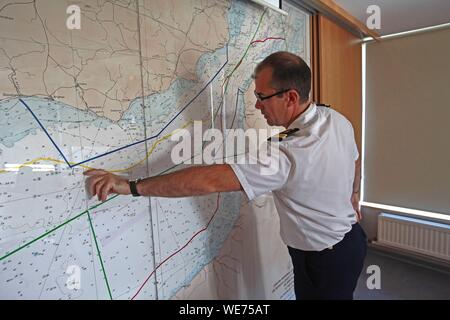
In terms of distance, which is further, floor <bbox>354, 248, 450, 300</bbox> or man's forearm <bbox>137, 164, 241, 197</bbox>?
floor <bbox>354, 248, 450, 300</bbox>

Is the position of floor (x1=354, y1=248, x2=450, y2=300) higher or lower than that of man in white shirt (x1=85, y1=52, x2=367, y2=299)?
lower

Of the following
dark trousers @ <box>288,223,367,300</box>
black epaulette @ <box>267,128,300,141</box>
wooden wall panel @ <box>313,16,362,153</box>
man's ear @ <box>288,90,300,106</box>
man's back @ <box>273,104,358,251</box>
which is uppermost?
wooden wall panel @ <box>313,16,362,153</box>

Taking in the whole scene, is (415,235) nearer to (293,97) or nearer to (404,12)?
(404,12)

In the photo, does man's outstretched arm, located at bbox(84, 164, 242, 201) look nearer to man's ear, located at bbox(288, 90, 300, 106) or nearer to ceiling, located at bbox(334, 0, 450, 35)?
man's ear, located at bbox(288, 90, 300, 106)

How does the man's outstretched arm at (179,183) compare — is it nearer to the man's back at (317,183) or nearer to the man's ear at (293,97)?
the man's back at (317,183)

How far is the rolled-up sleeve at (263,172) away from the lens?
0.91m

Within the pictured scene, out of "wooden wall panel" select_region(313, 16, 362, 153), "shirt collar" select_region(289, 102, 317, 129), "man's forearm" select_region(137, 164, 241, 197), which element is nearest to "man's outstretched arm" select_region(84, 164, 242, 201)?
"man's forearm" select_region(137, 164, 241, 197)

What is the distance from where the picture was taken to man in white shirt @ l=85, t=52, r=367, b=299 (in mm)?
895

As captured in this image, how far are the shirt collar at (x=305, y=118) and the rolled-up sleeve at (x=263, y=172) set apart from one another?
0.71 ft

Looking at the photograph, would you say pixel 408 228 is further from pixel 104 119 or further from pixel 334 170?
pixel 104 119

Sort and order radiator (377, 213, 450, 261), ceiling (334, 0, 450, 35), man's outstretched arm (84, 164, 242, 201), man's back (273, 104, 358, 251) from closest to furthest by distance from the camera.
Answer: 1. man's outstretched arm (84, 164, 242, 201)
2. man's back (273, 104, 358, 251)
3. ceiling (334, 0, 450, 35)
4. radiator (377, 213, 450, 261)
